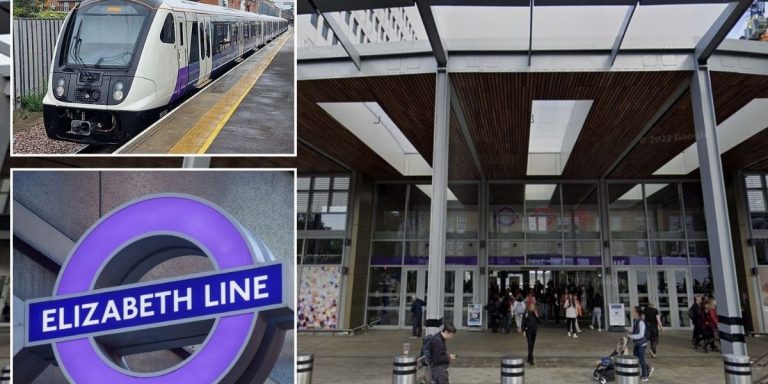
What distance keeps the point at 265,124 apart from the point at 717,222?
30.7 ft

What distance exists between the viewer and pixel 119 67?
357 cm

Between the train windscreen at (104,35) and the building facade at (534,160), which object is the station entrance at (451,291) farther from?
the train windscreen at (104,35)

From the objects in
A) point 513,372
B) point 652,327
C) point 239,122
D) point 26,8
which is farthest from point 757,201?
point 26,8

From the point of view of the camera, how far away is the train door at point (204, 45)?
453cm

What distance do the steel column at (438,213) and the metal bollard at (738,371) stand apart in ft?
14.4

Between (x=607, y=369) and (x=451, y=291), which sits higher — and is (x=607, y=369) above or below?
below

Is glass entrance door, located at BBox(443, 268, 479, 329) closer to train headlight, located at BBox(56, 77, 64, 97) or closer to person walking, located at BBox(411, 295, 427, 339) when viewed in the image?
person walking, located at BBox(411, 295, 427, 339)

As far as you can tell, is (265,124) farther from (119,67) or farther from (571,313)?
(571,313)

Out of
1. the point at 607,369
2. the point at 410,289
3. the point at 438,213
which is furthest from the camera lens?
the point at 410,289

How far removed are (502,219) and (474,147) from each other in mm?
5404

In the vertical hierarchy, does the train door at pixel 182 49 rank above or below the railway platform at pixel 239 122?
above

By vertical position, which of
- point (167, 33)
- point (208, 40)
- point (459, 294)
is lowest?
point (459, 294)

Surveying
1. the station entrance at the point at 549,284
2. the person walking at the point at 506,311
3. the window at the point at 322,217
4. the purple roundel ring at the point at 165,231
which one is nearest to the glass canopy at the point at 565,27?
the purple roundel ring at the point at 165,231

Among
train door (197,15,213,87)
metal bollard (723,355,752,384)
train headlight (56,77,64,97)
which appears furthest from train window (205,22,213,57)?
metal bollard (723,355,752,384)
